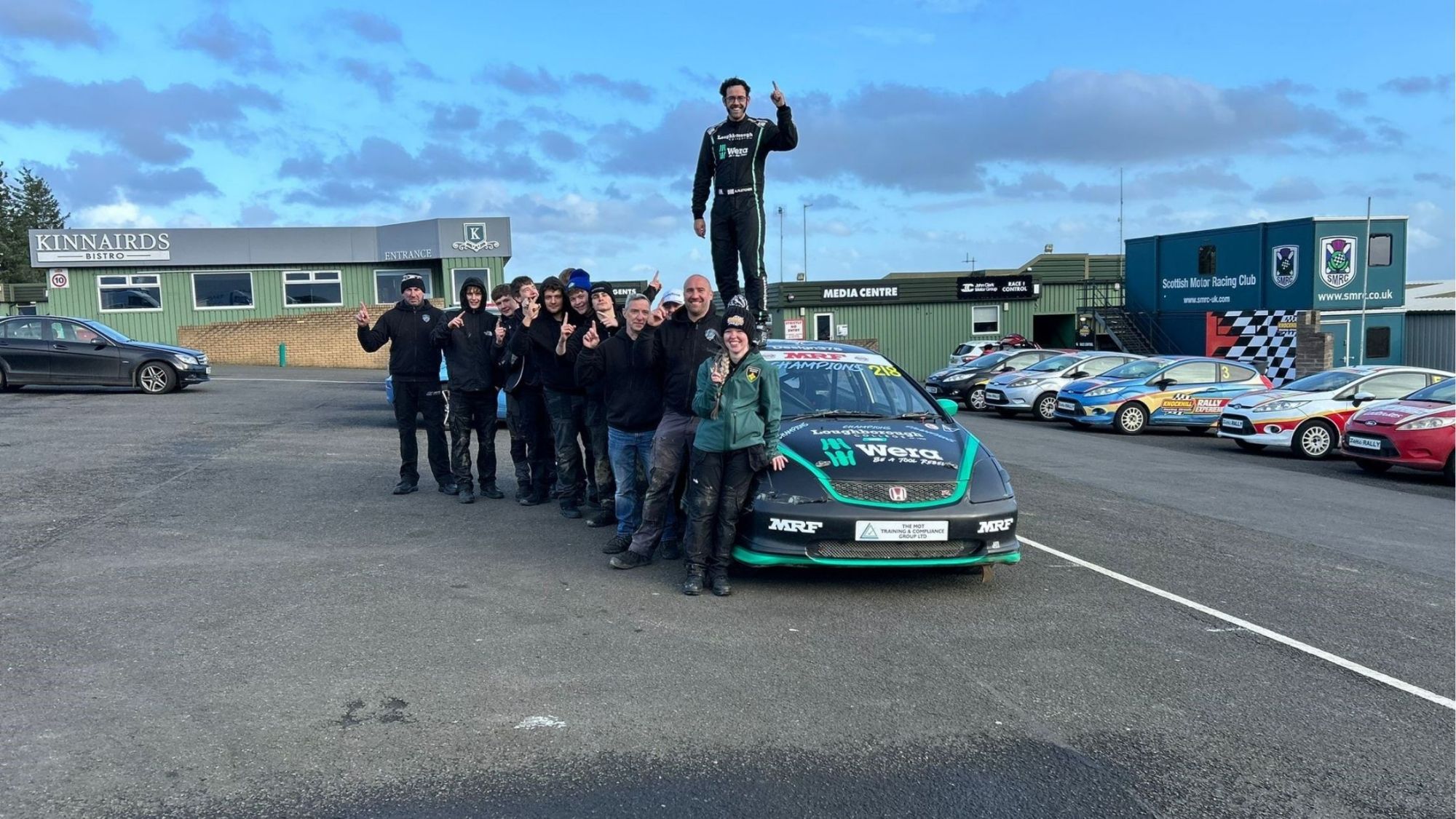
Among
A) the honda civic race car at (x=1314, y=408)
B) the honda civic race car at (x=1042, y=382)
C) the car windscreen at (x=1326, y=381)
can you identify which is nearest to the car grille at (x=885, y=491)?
the honda civic race car at (x=1314, y=408)

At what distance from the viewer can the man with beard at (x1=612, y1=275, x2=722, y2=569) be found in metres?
6.78

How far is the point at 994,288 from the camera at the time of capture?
42.4 m

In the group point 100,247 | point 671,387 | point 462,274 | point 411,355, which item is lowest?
point 671,387

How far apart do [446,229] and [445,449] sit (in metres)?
27.8

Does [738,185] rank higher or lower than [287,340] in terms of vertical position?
higher

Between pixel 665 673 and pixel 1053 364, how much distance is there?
21.2m

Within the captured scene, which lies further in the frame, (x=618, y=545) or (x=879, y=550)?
(x=618, y=545)

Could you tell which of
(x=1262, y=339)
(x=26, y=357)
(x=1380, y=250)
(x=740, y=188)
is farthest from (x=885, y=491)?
(x=1380, y=250)

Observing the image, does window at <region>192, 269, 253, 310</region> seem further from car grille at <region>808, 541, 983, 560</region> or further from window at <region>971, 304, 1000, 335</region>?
car grille at <region>808, 541, 983, 560</region>

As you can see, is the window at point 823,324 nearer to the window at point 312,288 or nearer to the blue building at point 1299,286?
the blue building at point 1299,286

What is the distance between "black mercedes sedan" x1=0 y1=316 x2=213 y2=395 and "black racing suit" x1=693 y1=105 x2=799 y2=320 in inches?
579

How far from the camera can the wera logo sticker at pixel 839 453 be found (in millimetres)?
6281

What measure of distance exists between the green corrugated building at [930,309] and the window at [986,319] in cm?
3

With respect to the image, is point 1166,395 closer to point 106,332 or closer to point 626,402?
point 626,402
